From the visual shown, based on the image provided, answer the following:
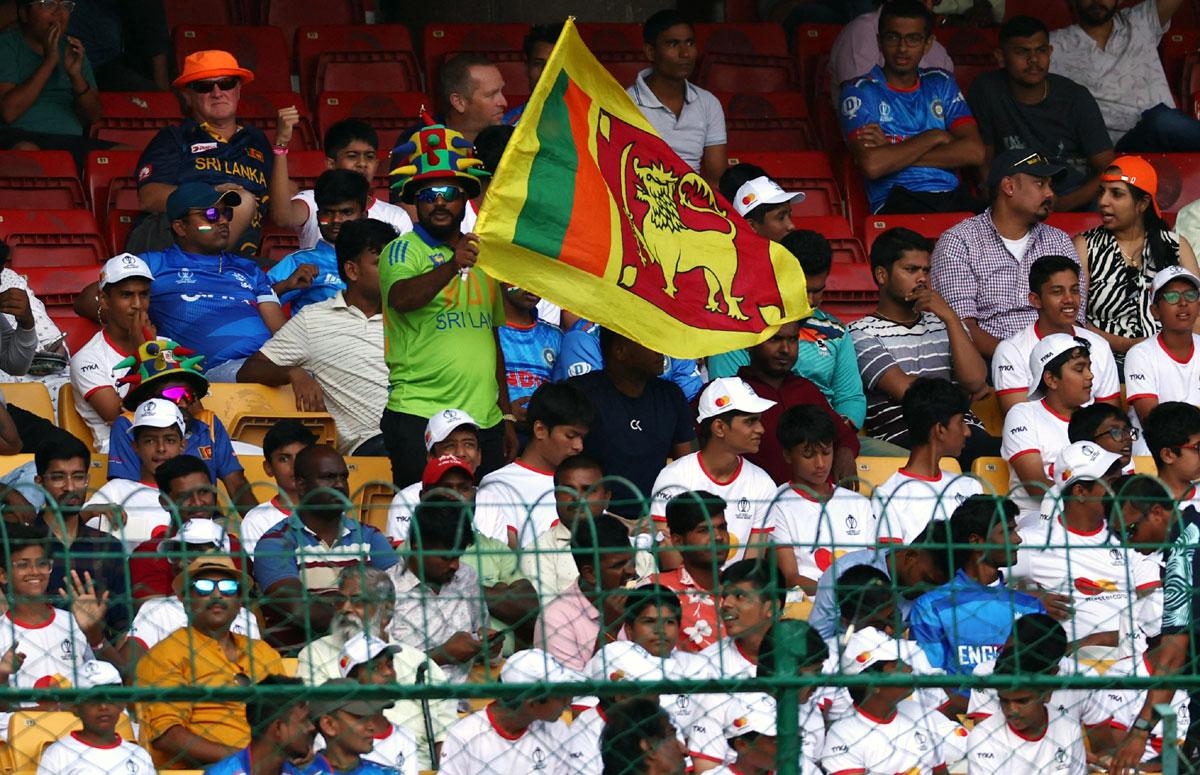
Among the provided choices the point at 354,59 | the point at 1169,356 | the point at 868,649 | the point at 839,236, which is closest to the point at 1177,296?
the point at 1169,356

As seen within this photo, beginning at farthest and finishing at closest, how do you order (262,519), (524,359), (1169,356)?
(1169,356) < (524,359) < (262,519)

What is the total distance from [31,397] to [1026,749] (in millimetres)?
4446

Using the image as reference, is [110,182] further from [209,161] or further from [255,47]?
[255,47]

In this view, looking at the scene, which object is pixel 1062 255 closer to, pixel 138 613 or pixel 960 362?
pixel 960 362

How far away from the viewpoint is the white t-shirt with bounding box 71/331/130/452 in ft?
28.1

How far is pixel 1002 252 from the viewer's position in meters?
9.72

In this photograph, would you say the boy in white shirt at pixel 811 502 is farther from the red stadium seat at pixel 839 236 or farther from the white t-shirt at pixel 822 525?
the red stadium seat at pixel 839 236

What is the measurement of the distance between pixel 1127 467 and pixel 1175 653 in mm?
2579

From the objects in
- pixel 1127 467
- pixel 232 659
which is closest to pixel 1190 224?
pixel 1127 467

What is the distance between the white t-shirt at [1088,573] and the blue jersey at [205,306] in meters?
3.39

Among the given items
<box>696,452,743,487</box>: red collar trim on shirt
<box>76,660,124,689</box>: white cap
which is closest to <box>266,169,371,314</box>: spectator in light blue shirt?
<box>696,452,743,487</box>: red collar trim on shirt

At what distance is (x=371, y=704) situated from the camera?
213 inches

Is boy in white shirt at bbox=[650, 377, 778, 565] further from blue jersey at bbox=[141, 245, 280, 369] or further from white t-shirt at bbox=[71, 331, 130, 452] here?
white t-shirt at bbox=[71, 331, 130, 452]

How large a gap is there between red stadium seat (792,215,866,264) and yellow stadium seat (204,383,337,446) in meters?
2.81
